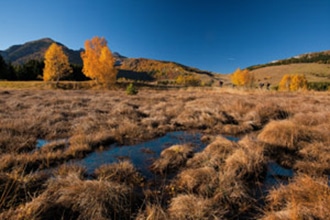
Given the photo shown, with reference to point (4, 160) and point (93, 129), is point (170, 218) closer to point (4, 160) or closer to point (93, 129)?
point (4, 160)

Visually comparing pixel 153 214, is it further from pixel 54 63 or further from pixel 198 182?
pixel 54 63

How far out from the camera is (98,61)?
1544 inches

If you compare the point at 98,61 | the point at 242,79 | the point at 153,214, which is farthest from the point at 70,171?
the point at 242,79

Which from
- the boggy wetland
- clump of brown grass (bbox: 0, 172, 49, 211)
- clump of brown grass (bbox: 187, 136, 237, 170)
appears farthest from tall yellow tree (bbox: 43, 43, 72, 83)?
clump of brown grass (bbox: 187, 136, 237, 170)

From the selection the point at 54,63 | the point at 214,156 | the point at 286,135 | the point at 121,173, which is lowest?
the point at 121,173

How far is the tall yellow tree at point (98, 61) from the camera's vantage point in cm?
3881

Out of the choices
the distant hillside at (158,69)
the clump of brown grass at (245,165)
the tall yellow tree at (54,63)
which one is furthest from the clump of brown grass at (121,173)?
the distant hillside at (158,69)

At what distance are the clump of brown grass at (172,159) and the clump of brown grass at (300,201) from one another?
7.23 feet

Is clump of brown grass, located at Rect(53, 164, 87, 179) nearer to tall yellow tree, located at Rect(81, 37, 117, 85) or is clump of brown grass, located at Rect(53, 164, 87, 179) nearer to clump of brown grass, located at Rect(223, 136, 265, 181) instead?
clump of brown grass, located at Rect(223, 136, 265, 181)

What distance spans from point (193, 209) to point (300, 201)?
180cm

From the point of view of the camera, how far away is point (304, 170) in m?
4.51

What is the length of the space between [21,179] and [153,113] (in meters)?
8.04

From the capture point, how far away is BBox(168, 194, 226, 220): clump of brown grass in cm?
292

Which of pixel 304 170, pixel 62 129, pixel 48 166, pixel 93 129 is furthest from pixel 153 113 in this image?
pixel 304 170
